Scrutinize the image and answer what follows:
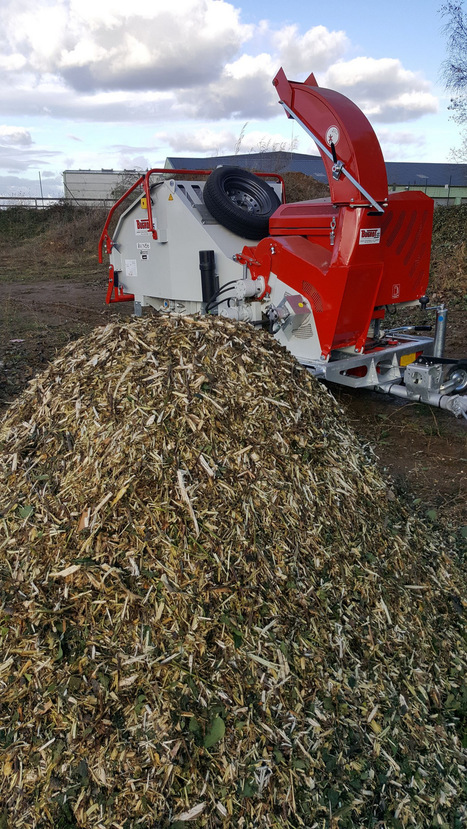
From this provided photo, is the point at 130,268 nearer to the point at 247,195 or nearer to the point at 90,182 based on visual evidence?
the point at 247,195

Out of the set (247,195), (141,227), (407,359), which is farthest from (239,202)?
(407,359)

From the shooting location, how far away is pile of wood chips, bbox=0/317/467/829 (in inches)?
76.0

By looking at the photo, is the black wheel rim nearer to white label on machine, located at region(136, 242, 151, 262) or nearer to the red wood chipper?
the red wood chipper

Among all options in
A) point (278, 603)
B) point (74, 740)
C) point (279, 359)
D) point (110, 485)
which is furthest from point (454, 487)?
point (74, 740)

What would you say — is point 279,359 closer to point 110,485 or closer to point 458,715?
point 110,485

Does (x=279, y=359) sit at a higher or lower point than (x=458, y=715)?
higher

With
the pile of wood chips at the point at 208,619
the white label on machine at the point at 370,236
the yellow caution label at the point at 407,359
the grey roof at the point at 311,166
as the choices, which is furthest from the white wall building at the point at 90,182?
the pile of wood chips at the point at 208,619

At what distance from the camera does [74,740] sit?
6.41 feet

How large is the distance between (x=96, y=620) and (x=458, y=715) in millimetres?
1428

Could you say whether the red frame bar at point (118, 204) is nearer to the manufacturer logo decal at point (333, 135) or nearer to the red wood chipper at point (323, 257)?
the red wood chipper at point (323, 257)

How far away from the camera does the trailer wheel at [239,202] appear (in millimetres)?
5484

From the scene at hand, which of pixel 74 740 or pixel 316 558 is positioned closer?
pixel 74 740

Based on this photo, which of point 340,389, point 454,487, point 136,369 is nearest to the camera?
point 136,369

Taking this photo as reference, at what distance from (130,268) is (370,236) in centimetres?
299
